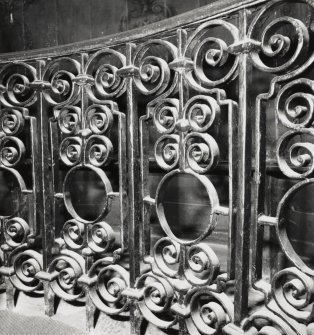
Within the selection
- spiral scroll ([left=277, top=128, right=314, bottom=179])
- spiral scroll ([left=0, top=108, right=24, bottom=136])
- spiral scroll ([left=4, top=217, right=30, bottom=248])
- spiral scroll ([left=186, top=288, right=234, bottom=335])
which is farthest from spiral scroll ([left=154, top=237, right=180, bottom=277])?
spiral scroll ([left=0, top=108, right=24, bottom=136])

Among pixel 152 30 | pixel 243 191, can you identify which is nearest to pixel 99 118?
pixel 152 30

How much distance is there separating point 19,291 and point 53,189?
0.56m

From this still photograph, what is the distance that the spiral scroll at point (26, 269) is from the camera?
1.56 m

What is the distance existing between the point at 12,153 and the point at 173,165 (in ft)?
2.60

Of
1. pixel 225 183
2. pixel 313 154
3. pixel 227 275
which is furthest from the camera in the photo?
pixel 225 183

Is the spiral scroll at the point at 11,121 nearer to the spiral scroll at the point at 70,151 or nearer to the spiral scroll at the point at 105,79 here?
the spiral scroll at the point at 70,151

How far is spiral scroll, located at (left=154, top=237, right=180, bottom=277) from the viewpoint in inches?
47.7

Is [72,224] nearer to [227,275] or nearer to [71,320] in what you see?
[71,320]

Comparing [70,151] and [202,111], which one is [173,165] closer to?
[202,111]

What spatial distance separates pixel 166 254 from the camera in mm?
1236

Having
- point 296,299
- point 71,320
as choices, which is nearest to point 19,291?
point 71,320

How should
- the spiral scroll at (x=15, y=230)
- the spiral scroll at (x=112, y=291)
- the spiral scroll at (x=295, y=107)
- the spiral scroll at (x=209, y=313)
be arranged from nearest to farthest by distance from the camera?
the spiral scroll at (x=295, y=107)
the spiral scroll at (x=209, y=313)
the spiral scroll at (x=112, y=291)
the spiral scroll at (x=15, y=230)

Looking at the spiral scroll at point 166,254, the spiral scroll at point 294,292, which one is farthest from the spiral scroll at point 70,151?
the spiral scroll at point 294,292

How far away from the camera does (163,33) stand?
119cm
